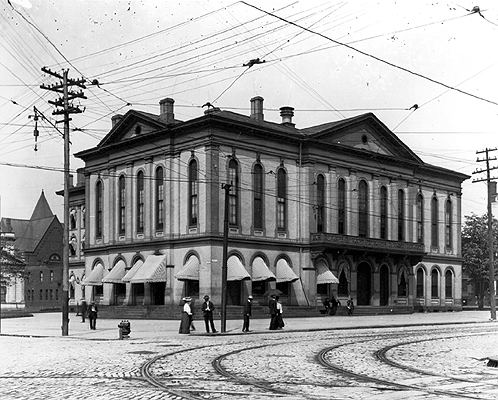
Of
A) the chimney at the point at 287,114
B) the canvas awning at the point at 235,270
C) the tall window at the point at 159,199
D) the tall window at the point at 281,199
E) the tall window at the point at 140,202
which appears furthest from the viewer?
the chimney at the point at 287,114

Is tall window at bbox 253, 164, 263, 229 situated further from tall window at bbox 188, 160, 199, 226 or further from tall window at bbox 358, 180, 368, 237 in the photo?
tall window at bbox 358, 180, 368, 237

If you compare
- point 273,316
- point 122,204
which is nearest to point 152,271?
point 122,204

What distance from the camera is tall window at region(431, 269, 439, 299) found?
63.2m

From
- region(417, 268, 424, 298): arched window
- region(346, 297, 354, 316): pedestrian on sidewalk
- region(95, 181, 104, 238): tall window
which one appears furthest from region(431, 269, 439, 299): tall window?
region(95, 181, 104, 238): tall window

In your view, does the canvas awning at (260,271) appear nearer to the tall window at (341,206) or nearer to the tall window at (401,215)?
the tall window at (341,206)

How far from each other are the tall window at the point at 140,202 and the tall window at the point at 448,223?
27.5m

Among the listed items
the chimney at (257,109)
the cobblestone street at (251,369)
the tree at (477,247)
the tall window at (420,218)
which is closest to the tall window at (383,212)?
the tall window at (420,218)

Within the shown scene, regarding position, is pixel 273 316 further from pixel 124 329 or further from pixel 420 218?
pixel 420 218

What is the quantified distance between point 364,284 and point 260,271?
10703 mm

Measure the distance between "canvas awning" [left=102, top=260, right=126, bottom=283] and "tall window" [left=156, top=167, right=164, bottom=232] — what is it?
180 inches

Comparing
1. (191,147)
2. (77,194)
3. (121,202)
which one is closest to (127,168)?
(121,202)

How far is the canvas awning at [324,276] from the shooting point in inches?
1988

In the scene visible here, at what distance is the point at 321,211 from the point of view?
172ft

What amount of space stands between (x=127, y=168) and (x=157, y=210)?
4.65 m
